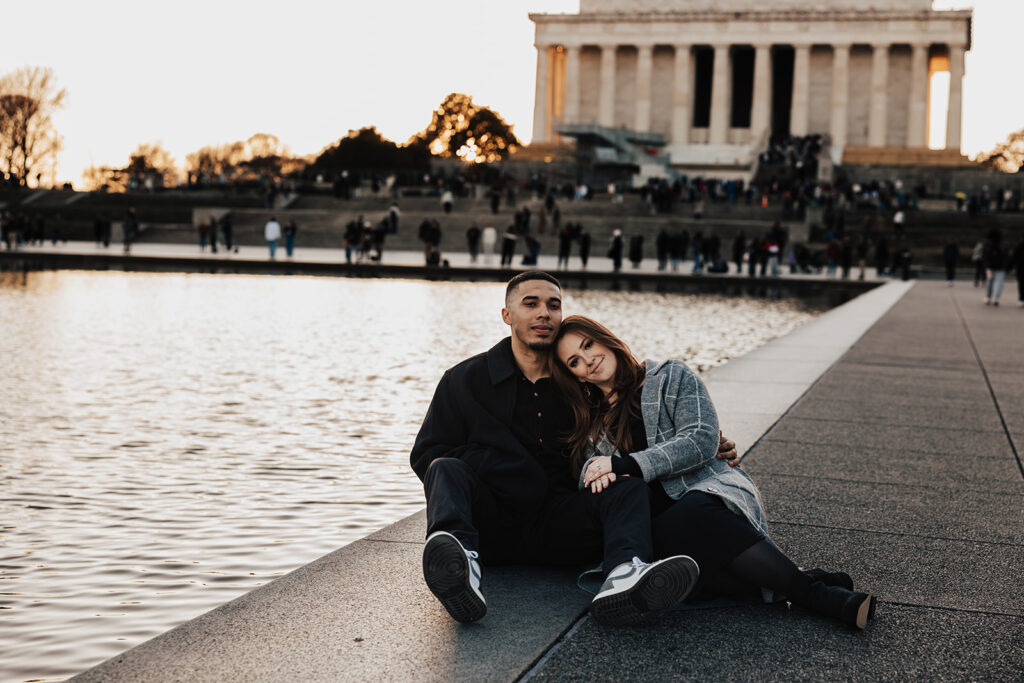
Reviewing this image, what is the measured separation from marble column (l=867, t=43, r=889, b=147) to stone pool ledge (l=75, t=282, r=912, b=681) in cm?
7742

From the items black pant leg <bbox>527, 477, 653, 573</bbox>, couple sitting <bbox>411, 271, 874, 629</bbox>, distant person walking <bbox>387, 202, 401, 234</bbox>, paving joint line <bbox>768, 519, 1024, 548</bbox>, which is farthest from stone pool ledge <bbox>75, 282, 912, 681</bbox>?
distant person walking <bbox>387, 202, 401, 234</bbox>

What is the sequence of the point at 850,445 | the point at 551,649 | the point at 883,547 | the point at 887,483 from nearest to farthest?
1. the point at 551,649
2. the point at 883,547
3. the point at 887,483
4. the point at 850,445

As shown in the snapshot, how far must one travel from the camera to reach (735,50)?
84500 mm

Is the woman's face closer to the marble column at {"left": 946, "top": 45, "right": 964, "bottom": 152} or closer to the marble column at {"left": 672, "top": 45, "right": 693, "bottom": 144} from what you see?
the marble column at {"left": 946, "top": 45, "right": 964, "bottom": 152}

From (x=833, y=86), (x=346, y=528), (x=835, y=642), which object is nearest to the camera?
(x=835, y=642)

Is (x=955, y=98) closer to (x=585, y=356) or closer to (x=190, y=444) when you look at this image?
(x=190, y=444)

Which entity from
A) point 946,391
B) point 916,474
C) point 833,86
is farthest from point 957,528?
point 833,86

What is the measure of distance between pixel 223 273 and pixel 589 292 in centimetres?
982

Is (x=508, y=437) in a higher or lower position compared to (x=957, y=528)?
higher

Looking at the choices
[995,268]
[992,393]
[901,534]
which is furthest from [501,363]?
[995,268]

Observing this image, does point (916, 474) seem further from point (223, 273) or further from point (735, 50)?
point (735, 50)

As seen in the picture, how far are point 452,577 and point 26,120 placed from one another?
264 ft

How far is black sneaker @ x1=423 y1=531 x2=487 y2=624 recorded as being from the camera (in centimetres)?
391

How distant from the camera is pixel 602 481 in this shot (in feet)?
14.6
